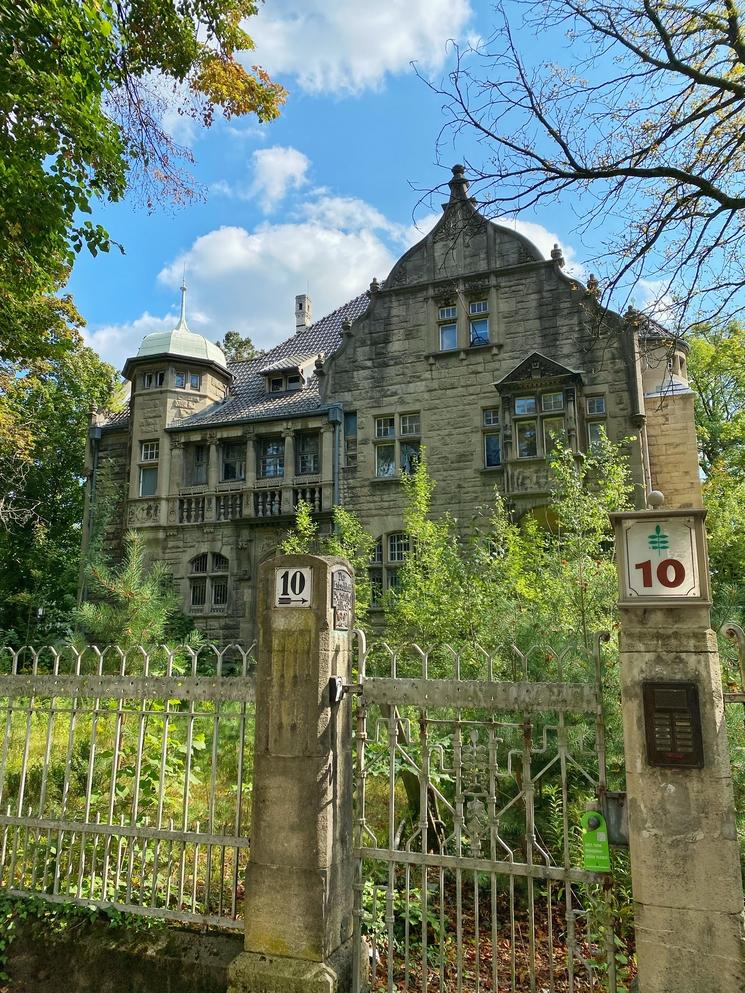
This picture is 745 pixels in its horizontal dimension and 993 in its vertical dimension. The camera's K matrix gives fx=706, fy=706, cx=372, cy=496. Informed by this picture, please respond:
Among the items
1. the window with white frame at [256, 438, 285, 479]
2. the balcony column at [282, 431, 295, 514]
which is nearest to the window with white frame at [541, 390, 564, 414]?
the balcony column at [282, 431, 295, 514]

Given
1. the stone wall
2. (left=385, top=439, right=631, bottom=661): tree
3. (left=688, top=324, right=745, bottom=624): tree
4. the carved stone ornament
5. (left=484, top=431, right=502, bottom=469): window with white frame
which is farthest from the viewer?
the carved stone ornament

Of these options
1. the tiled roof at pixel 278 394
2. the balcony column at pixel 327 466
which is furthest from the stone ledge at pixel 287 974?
the tiled roof at pixel 278 394

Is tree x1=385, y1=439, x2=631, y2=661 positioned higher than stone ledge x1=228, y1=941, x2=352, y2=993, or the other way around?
tree x1=385, y1=439, x2=631, y2=661

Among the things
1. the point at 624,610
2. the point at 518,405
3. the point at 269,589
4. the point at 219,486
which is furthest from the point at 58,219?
the point at 219,486

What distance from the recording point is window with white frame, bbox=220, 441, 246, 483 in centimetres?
1984

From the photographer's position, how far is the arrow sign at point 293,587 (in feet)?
14.3

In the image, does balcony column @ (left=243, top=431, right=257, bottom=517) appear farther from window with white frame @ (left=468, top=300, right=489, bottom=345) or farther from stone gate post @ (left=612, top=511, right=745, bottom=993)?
stone gate post @ (left=612, top=511, right=745, bottom=993)

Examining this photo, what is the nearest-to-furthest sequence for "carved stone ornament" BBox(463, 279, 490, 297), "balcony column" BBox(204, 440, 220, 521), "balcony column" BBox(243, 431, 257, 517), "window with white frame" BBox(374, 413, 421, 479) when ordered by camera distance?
1. "carved stone ornament" BBox(463, 279, 490, 297)
2. "window with white frame" BBox(374, 413, 421, 479)
3. "balcony column" BBox(243, 431, 257, 517)
4. "balcony column" BBox(204, 440, 220, 521)

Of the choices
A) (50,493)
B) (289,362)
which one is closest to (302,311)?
(289,362)

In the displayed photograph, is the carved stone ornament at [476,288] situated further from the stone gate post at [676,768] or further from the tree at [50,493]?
the stone gate post at [676,768]

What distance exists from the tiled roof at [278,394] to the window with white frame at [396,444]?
2.07 meters

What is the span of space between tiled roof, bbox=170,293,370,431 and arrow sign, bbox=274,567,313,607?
14512 millimetres

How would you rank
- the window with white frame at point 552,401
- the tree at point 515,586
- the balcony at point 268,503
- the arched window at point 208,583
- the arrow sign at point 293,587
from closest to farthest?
the arrow sign at point 293,587 → the tree at point 515,586 → the window with white frame at point 552,401 → the balcony at point 268,503 → the arched window at point 208,583

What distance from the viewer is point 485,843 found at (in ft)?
19.4
